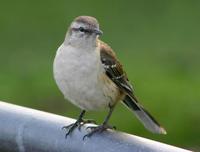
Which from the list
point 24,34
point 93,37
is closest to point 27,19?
point 24,34

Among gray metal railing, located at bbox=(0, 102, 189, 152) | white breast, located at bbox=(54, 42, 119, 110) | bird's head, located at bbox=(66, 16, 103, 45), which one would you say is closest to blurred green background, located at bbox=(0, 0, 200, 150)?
bird's head, located at bbox=(66, 16, 103, 45)

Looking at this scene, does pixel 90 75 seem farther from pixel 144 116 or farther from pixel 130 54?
pixel 130 54

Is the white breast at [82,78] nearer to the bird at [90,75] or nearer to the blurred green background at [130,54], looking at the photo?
the bird at [90,75]

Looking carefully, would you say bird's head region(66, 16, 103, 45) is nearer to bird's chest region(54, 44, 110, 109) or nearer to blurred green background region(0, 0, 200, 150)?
bird's chest region(54, 44, 110, 109)

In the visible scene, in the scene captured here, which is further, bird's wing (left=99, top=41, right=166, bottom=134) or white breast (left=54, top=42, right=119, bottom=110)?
bird's wing (left=99, top=41, right=166, bottom=134)

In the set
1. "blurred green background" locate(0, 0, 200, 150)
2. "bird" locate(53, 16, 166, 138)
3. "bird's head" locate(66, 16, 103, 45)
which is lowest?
"blurred green background" locate(0, 0, 200, 150)

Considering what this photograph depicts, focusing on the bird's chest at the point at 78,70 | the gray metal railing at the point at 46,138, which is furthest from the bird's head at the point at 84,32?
the gray metal railing at the point at 46,138

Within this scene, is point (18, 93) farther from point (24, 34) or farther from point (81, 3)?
point (81, 3)
